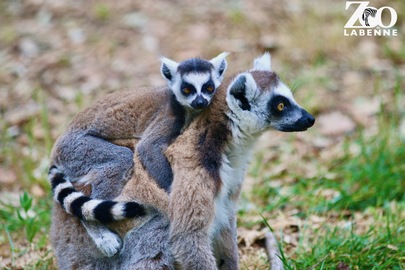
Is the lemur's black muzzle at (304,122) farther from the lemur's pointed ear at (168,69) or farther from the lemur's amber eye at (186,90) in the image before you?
the lemur's pointed ear at (168,69)

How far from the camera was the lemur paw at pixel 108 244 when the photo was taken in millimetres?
4684

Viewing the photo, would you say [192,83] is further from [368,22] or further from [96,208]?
[368,22]

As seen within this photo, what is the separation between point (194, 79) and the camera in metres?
5.67

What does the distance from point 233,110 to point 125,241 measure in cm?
129

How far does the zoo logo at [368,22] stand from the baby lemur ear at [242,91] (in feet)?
22.0

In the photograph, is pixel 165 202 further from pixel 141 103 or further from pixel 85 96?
pixel 85 96

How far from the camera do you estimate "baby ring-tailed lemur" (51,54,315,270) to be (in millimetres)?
4566

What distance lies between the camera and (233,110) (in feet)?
16.0

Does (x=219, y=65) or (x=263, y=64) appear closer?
(x=263, y=64)

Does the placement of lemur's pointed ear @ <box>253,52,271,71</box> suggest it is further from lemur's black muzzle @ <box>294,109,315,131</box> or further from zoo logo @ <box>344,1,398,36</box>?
zoo logo @ <box>344,1,398,36</box>

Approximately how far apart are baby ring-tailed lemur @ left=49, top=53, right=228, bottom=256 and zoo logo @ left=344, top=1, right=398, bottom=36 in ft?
19.2

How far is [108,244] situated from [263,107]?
1.59 meters

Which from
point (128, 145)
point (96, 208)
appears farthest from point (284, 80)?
point (96, 208)

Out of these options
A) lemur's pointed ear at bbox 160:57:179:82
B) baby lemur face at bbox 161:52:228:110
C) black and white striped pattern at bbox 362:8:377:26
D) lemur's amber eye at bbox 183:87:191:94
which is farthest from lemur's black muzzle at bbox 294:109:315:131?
black and white striped pattern at bbox 362:8:377:26
